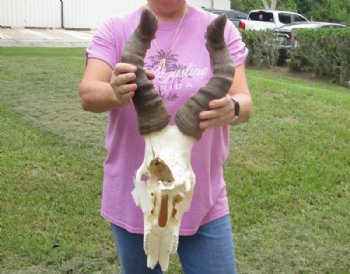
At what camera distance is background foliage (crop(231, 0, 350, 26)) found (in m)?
40.3

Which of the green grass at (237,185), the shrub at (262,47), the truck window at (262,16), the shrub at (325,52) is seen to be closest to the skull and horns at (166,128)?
the green grass at (237,185)

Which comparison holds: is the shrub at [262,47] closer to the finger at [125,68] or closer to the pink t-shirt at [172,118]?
the pink t-shirt at [172,118]

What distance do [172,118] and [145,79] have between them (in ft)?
1.16

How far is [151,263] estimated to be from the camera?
210 centimetres

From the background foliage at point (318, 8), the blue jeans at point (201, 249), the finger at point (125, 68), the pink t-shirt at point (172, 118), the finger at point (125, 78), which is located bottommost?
the background foliage at point (318, 8)

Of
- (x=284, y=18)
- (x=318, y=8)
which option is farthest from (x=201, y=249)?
(x=318, y=8)

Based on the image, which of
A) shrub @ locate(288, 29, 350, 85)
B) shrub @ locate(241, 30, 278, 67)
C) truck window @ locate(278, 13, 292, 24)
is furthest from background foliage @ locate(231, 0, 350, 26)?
shrub @ locate(288, 29, 350, 85)

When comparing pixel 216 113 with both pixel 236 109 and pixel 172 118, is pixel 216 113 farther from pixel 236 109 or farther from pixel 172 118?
pixel 172 118

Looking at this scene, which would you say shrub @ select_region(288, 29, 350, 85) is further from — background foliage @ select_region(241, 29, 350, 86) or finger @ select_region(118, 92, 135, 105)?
finger @ select_region(118, 92, 135, 105)

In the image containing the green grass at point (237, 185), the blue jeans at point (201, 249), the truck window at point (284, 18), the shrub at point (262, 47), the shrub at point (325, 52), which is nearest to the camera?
the blue jeans at point (201, 249)

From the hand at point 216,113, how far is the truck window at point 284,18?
23.1 metres

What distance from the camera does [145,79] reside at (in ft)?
5.91

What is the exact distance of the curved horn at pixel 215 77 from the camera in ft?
5.93

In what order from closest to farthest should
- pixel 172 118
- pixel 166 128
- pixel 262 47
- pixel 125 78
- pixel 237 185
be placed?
1. pixel 125 78
2. pixel 166 128
3. pixel 172 118
4. pixel 237 185
5. pixel 262 47
